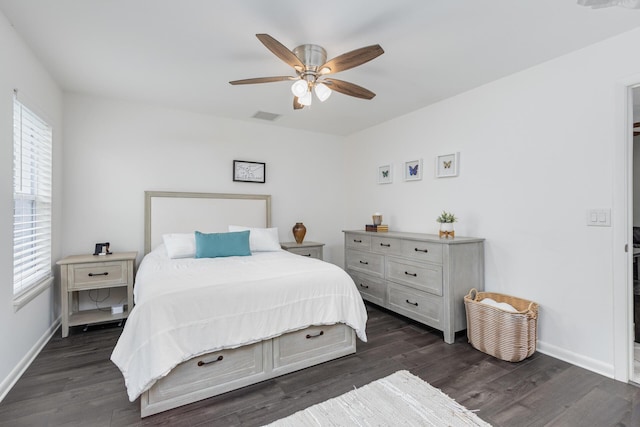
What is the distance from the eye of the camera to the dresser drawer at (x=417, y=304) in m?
2.93

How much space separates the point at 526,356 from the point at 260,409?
2123mm

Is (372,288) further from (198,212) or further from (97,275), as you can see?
(97,275)

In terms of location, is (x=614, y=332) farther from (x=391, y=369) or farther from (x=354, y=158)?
(x=354, y=158)

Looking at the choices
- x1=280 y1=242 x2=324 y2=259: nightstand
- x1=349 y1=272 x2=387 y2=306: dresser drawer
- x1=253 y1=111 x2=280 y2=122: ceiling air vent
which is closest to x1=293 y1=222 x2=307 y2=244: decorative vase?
x1=280 y1=242 x2=324 y2=259: nightstand

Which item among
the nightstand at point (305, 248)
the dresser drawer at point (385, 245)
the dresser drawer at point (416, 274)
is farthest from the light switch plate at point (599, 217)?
the nightstand at point (305, 248)

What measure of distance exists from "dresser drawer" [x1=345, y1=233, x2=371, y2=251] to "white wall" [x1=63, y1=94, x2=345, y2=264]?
80 centimetres

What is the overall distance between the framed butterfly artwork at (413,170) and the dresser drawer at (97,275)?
3.37 metres

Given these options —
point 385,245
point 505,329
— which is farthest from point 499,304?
point 385,245

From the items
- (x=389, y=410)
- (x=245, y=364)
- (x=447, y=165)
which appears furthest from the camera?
(x=447, y=165)

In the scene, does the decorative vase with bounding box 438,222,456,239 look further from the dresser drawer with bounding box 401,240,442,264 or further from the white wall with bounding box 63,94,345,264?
the white wall with bounding box 63,94,345,264

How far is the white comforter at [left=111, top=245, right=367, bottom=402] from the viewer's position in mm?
1778

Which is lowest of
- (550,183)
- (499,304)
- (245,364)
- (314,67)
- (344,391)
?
(344,391)

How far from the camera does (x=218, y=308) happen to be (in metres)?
1.99

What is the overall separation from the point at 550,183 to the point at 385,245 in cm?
166
